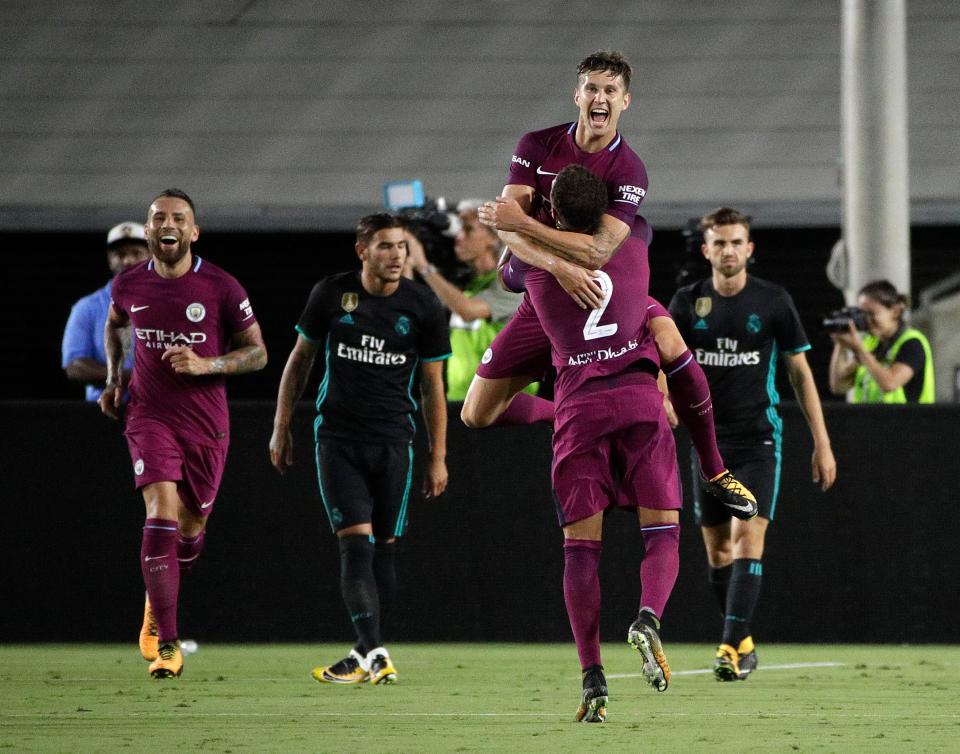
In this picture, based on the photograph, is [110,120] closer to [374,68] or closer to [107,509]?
[374,68]

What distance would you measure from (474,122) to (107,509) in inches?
233

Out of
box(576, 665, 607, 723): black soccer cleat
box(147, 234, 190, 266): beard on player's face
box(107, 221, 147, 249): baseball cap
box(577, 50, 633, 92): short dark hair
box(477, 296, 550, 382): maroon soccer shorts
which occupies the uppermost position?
box(577, 50, 633, 92): short dark hair

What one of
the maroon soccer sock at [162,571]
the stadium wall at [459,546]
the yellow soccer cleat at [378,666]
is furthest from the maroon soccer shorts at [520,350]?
the stadium wall at [459,546]

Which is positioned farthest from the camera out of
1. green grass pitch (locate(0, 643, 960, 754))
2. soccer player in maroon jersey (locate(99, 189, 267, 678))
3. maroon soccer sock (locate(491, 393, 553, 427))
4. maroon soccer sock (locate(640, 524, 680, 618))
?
soccer player in maroon jersey (locate(99, 189, 267, 678))

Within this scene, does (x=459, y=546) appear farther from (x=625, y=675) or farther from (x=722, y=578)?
(x=625, y=675)

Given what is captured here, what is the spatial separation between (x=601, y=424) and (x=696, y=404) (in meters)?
0.58

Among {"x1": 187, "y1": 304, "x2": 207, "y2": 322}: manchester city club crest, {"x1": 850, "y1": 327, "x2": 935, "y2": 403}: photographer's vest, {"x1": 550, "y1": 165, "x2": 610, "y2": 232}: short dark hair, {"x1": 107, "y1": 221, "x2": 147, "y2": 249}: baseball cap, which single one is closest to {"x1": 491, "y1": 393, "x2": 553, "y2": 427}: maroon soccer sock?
{"x1": 550, "y1": 165, "x2": 610, "y2": 232}: short dark hair

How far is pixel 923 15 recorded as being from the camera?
1426 centimetres

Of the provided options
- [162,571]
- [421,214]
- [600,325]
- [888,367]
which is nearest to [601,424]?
[600,325]

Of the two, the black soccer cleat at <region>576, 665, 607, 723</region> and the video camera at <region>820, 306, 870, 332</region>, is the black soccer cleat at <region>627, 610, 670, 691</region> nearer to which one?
the black soccer cleat at <region>576, 665, 607, 723</region>

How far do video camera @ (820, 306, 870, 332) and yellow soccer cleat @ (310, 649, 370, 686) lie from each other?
140 inches

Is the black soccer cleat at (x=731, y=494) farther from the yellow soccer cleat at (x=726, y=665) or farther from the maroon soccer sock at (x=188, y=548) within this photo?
the maroon soccer sock at (x=188, y=548)

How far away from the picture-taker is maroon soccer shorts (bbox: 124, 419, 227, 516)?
7816 millimetres

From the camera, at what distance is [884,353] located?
985 cm
